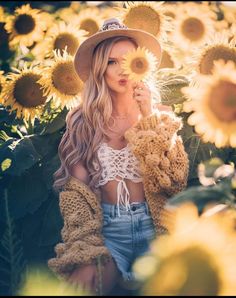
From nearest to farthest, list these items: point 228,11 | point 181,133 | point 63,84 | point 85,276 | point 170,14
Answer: point 85,276 → point 181,133 → point 63,84 → point 170,14 → point 228,11

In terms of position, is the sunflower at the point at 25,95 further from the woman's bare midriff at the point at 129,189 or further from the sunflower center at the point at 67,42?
the woman's bare midriff at the point at 129,189

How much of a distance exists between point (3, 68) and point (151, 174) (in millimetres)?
2022

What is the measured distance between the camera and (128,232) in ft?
7.63

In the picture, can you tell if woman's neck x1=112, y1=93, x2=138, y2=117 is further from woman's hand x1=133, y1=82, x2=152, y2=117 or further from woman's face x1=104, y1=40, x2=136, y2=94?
woman's hand x1=133, y1=82, x2=152, y2=117

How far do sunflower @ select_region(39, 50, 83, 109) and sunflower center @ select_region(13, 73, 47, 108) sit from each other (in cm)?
7

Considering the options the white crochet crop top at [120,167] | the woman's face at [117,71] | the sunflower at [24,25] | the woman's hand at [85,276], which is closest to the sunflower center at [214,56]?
the woman's face at [117,71]

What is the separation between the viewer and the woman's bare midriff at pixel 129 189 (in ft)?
7.93

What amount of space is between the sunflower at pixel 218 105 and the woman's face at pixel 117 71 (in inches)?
34.3

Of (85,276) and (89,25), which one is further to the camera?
(89,25)

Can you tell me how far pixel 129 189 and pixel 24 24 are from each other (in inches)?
74.1

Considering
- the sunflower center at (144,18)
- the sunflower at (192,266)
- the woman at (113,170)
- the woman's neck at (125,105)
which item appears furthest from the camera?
the sunflower center at (144,18)

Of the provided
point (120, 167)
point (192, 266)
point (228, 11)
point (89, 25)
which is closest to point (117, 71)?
point (120, 167)

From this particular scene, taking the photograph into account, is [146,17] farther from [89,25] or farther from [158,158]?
[158,158]

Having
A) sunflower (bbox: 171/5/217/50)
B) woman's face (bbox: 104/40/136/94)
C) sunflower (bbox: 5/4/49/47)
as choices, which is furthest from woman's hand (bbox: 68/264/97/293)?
sunflower (bbox: 5/4/49/47)
